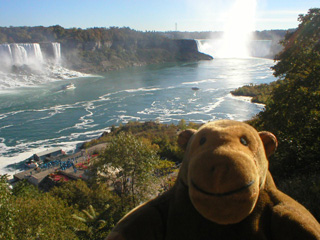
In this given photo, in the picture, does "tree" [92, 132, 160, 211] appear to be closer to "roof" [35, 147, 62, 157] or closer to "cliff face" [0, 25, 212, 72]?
"roof" [35, 147, 62, 157]

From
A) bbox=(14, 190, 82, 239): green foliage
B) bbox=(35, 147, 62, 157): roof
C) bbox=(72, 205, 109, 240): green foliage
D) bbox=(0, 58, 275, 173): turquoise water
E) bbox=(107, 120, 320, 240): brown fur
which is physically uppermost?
bbox=(107, 120, 320, 240): brown fur

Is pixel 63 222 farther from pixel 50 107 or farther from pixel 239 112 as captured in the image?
pixel 50 107

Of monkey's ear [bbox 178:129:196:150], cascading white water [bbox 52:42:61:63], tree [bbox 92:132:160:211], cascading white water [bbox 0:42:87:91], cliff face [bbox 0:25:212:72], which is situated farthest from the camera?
cliff face [bbox 0:25:212:72]

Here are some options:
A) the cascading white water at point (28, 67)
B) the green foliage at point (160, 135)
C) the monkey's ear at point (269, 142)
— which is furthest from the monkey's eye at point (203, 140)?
the cascading white water at point (28, 67)

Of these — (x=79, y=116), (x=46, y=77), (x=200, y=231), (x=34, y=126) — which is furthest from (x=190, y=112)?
(x=46, y=77)

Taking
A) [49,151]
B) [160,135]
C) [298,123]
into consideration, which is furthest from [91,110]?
[298,123]

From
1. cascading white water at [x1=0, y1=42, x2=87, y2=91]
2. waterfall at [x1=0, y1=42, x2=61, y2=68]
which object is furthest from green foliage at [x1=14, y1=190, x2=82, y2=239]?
waterfall at [x1=0, y1=42, x2=61, y2=68]

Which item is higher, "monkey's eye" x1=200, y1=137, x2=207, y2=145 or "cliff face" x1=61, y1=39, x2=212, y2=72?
"monkey's eye" x1=200, y1=137, x2=207, y2=145

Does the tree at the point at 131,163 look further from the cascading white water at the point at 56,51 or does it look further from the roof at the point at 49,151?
the cascading white water at the point at 56,51

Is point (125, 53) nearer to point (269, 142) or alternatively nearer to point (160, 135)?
point (160, 135)
